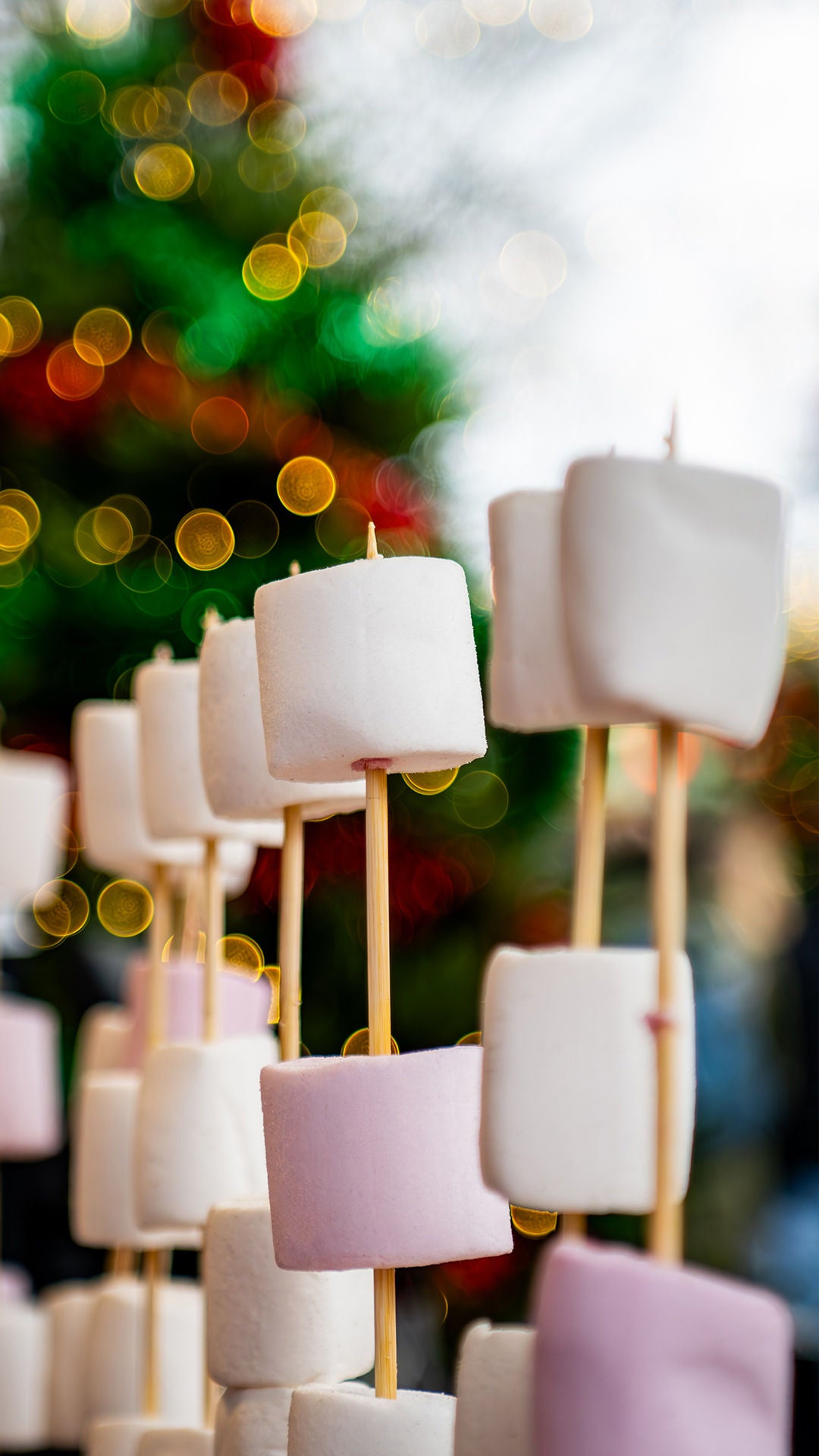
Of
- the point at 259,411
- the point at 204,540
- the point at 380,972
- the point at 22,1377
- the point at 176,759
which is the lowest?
the point at 22,1377

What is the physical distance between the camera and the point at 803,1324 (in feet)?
6.07

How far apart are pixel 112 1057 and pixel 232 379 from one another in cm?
59

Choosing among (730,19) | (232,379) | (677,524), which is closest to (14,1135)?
(232,379)

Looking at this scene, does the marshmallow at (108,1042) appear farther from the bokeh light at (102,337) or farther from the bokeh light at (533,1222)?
the bokeh light at (533,1222)

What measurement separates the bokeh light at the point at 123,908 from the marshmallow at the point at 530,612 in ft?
2.85

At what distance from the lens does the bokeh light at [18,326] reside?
4.11 ft

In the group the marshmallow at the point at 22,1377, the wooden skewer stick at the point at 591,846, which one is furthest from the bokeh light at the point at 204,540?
the wooden skewer stick at the point at 591,846

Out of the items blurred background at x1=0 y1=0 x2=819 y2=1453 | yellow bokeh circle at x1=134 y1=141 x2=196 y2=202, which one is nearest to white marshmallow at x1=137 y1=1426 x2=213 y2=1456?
blurred background at x1=0 y1=0 x2=819 y2=1453

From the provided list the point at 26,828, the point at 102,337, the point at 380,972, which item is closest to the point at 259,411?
the point at 102,337

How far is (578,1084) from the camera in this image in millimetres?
398

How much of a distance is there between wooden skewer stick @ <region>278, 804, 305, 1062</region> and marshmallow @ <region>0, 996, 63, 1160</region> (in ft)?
1.72

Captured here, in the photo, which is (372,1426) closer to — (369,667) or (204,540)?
(369,667)

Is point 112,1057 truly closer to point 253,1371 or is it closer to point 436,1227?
point 253,1371

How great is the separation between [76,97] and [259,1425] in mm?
1089
